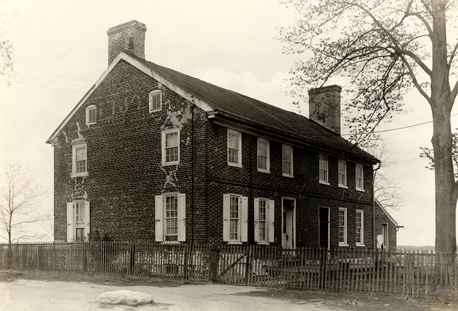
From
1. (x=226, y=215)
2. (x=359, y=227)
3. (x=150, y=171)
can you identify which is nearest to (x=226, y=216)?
(x=226, y=215)

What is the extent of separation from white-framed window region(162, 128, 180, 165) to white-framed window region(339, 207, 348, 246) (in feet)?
36.7

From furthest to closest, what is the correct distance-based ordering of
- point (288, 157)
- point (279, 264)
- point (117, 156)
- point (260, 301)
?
1. point (288, 157)
2. point (117, 156)
3. point (279, 264)
4. point (260, 301)

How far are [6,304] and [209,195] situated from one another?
9.28 meters

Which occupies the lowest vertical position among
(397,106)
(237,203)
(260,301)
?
(260,301)

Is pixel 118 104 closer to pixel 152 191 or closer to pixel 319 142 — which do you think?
pixel 152 191

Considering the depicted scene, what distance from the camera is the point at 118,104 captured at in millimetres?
22953

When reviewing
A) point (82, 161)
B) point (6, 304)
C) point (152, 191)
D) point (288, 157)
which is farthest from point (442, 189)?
point (82, 161)

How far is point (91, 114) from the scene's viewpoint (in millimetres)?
24219

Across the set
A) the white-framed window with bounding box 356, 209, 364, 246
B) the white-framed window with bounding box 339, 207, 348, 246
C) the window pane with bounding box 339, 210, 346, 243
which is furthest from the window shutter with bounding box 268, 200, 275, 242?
the white-framed window with bounding box 356, 209, 364, 246

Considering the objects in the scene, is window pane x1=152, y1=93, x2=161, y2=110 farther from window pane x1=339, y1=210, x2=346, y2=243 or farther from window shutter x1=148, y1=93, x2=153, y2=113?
window pane x1=339, y1=210, x2=346, y2=243

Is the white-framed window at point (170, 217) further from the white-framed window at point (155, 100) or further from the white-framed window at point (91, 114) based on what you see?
the white-framed window at point (91, 114)

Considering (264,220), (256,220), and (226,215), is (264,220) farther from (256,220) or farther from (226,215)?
(226,215)

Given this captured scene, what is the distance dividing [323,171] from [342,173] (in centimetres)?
223

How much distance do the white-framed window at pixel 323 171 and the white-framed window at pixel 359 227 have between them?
13.2 feet
